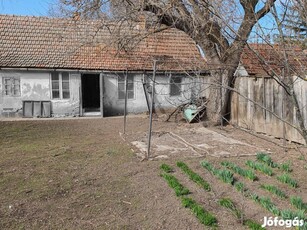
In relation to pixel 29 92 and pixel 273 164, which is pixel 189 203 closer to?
pixel 273 164

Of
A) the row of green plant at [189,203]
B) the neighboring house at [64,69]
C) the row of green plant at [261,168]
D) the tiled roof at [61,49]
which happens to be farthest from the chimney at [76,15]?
the row of green plant at [261,168]

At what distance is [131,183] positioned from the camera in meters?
5.47

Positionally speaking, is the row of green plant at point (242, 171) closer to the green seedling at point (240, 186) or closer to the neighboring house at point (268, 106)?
the green seedling at point (240, 186)

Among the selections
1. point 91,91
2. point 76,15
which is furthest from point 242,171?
point 91,91

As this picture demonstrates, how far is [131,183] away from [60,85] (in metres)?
11.9

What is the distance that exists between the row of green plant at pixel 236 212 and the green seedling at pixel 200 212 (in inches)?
11.6

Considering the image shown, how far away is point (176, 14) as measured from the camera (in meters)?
11.3

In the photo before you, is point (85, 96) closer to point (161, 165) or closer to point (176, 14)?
point (176, 14)

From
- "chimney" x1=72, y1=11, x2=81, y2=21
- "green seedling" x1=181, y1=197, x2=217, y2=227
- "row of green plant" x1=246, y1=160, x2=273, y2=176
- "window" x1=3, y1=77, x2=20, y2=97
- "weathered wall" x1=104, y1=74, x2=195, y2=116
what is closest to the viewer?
"green seedling" x1=181, y1=197, x2=217, y2=227

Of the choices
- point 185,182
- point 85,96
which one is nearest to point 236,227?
point 185,182

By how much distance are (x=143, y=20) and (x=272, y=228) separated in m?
9.75

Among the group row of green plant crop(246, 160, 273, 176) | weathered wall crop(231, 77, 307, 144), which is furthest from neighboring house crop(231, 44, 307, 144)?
row of green plant crop(246, 160, 273, 176)

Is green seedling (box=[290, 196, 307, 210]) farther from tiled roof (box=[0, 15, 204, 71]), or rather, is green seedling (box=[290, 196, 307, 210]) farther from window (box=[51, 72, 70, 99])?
window (box=[51, 72, 70, 99])

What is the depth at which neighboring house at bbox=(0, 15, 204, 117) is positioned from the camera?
15.7m
